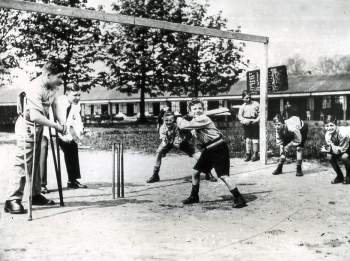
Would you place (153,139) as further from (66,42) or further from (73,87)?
(66,42)

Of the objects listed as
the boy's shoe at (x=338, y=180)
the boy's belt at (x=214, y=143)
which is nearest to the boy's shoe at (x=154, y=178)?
the boy's belt at (x=214, y=143)

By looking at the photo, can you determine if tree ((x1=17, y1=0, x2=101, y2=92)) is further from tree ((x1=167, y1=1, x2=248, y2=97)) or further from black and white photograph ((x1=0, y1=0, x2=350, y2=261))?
tree ((x1=167, y1=1, x2=248, y2=97))

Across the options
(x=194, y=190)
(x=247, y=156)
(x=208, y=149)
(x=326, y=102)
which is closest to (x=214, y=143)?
(x=208, y=149)

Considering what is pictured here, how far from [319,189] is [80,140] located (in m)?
3.44

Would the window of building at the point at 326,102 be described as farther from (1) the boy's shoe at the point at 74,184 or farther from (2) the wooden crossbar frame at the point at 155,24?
(1) the boy's shoe at the point at 74,184

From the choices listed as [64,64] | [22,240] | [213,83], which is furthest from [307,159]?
[22,240]

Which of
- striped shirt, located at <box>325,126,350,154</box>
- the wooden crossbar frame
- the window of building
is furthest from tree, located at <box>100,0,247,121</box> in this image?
the window of building

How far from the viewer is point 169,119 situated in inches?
217

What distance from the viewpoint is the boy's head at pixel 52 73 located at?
445 centimetres

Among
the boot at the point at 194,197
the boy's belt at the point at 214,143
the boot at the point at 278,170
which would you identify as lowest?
the boot at the point at 194,197

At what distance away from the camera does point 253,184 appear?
19.5 ft

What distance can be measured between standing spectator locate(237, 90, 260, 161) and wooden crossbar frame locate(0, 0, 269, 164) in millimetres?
323

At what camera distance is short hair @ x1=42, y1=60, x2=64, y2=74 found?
4438 millimetres

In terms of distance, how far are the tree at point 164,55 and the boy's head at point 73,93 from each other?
33 centimetres
